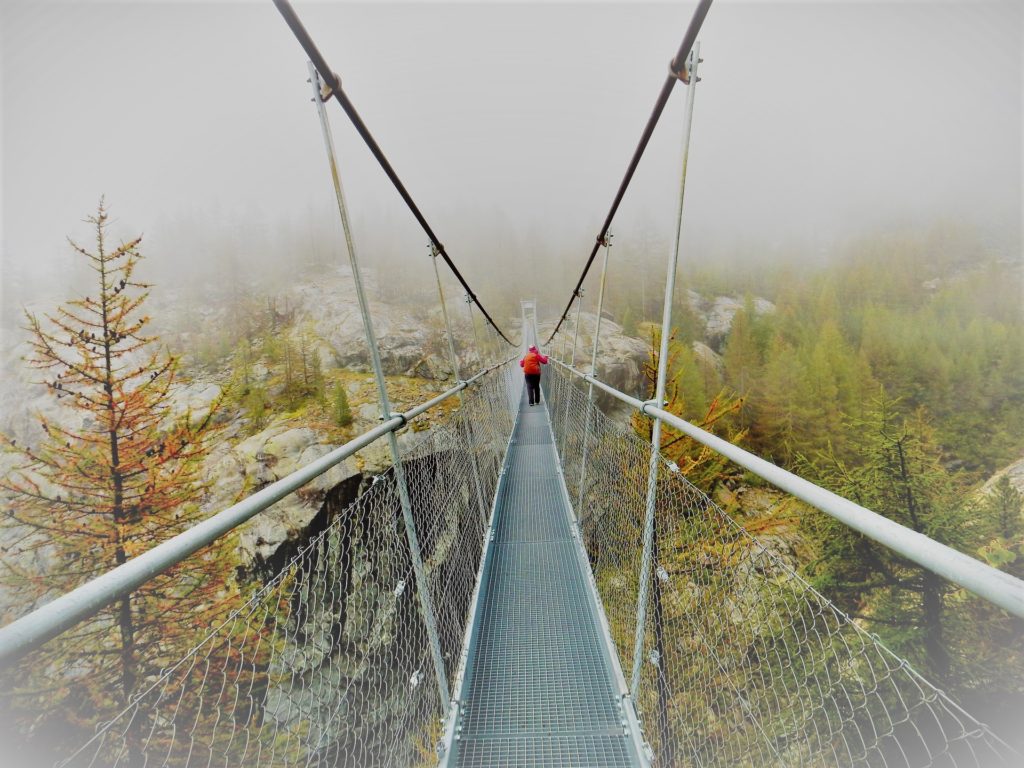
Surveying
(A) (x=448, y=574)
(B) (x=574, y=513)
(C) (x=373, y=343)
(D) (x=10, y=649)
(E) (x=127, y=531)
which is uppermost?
(C) (x=373, y=343)

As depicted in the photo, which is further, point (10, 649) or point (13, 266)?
point (13, 266)

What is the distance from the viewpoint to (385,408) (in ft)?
4.26

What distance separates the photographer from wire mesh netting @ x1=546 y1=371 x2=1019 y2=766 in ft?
2.19

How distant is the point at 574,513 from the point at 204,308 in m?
38.4

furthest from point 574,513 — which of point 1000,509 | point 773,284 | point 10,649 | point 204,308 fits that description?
point 773,284

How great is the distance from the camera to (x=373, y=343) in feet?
3.88

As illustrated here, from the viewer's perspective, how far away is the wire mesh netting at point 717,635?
67cm

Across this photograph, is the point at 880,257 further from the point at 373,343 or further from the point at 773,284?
the point at 373,343

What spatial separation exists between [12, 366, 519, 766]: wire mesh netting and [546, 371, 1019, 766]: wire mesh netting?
75 cm

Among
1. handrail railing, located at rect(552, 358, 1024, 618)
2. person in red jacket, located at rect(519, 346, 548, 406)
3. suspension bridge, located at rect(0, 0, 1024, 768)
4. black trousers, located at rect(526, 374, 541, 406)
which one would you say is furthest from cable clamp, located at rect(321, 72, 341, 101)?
black trousers, located at rect(526, 374, 541, 406)

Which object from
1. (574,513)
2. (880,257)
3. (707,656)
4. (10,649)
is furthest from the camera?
(880,257)

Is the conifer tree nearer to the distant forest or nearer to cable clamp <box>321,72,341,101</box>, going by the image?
the distant forest

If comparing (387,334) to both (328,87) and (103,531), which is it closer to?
(103,531)

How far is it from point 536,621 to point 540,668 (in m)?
0.25
